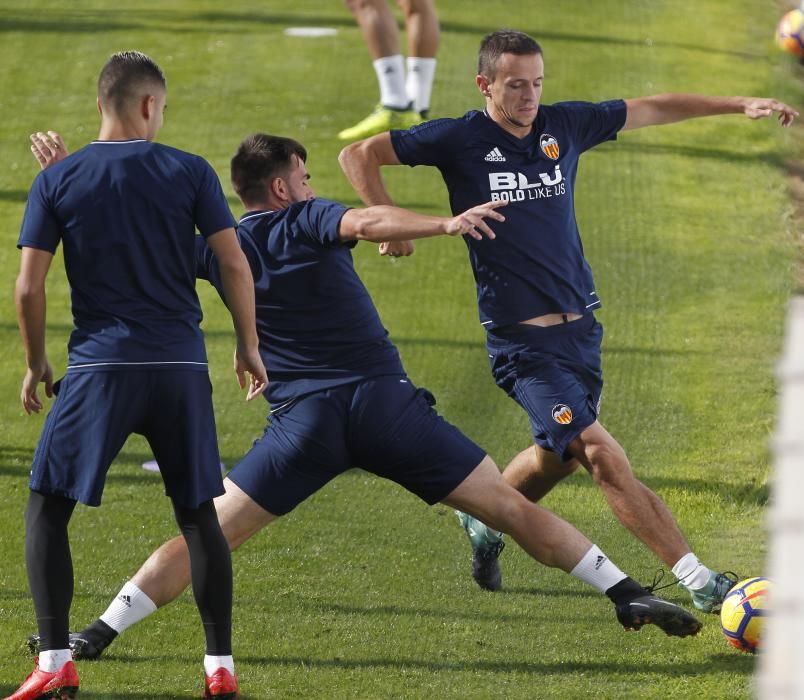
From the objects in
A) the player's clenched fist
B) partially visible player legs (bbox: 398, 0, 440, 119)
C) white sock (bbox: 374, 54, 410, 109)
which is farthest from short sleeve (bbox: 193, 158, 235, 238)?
partially visible player legs (bbox: 398, 0, 440, 119)

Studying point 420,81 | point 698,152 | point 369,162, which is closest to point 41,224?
point 369,162

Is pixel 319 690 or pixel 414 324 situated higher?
pixel 414 324

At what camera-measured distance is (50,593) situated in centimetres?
485

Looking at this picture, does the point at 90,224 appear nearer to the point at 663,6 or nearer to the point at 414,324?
the point at 414,324

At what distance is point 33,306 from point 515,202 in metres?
2.11

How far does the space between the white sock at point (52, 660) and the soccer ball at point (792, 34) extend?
38.9 ft

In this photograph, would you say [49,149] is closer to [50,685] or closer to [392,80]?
[50,685]

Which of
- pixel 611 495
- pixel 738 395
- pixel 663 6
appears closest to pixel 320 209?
pixel 611 495

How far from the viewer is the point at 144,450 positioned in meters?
8.12

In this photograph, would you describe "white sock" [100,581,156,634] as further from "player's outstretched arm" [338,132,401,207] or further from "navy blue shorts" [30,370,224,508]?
"player's outstretched arm" [338,132,401,207]

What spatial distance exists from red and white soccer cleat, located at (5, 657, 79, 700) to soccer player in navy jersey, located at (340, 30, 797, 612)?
2.00 meters

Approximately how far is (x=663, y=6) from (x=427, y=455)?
12.4 metres

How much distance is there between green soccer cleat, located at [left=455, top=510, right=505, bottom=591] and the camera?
6242 millimetres

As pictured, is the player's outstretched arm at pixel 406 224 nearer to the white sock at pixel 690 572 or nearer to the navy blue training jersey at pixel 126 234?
the navy blue training jersey at pixel 126 234
